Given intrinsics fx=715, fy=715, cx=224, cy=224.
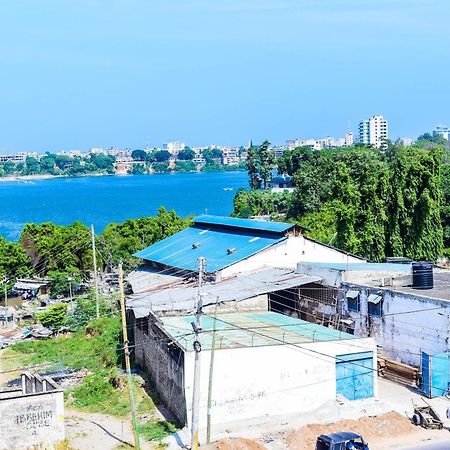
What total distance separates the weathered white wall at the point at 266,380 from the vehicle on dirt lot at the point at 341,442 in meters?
3.76

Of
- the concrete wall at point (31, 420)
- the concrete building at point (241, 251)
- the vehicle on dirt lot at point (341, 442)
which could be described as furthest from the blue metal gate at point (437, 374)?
the concrete wall at point (31, 420)

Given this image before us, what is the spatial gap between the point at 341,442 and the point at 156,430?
19.2 feet

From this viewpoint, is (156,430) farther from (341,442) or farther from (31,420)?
(341,442)

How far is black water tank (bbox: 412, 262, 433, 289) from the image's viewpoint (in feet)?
85.4

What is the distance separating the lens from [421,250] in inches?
1565

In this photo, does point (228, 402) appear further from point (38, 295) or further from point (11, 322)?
point (38, 295)

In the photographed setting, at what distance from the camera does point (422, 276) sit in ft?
85.6

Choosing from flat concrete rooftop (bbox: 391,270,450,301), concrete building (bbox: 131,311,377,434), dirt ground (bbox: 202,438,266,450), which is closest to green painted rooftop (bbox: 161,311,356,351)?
concrete building (bbox: 131,311,377,434)

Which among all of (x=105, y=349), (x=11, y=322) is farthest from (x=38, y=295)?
(x=105, y=349)

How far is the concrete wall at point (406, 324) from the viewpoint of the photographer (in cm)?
2302

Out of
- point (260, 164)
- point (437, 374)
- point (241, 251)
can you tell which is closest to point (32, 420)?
point (437, 374)

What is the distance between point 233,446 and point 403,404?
21.1ft

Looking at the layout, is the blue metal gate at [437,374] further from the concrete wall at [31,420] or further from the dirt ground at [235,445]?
the concrete wall at [31,420]

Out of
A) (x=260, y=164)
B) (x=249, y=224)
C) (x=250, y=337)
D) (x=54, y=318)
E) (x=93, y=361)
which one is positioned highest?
(x=260, y=164)
